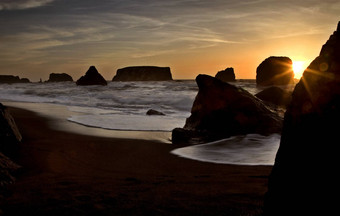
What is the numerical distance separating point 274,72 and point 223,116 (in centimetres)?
6935

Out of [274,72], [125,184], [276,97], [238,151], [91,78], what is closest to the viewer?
[125,184]

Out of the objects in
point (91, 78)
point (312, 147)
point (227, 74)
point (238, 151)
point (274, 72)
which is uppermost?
point (227, 74)

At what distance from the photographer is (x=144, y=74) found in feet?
465

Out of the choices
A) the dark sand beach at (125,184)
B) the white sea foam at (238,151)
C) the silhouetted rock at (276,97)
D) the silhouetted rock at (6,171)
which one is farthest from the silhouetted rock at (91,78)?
the silhouetted rock at (6,171)

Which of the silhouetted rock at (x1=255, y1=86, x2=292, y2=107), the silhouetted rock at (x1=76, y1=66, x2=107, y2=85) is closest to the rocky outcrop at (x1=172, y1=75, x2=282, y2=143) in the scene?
the silhouetted rock at (x1=255, y1=86, x2=292, y2=107)

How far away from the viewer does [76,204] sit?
2.85 m

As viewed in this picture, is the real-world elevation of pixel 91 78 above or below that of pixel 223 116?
above

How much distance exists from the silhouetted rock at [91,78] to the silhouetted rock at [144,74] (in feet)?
267

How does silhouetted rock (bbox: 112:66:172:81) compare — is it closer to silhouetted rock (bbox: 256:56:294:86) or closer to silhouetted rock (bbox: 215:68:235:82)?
Result: silhouetted rock (bbox: 215:68:235:82)

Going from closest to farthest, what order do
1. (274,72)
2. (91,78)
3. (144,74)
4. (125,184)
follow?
(125,184)
(91,78)
(274,72)
(144,74)

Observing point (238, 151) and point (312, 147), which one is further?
point (238, 151)

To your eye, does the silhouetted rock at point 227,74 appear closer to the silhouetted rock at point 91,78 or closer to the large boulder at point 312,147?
the silhouetted rock at point 91,78

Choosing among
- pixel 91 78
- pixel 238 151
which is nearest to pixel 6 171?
pixel 238 151

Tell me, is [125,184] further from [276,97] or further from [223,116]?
[276,97]
